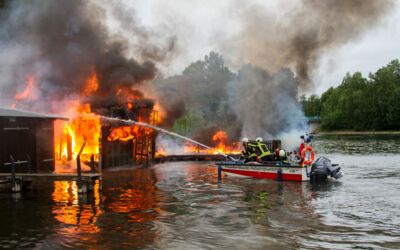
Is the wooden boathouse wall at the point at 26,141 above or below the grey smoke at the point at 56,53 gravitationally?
below

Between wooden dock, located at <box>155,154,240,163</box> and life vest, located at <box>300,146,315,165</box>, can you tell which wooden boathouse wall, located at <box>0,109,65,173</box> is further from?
wooden dock, located at <box>155,154,240,163</box>

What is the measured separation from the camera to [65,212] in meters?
17.4

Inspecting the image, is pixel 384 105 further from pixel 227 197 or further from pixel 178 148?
pixel 227 197

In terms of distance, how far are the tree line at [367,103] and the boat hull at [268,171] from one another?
9243cm

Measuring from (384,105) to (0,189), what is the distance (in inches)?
4152

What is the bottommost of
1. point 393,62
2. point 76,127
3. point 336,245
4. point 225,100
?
point 336,245

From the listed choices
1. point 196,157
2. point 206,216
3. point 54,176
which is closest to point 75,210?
point 54,176

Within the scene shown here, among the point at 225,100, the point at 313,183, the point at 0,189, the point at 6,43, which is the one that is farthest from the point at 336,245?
→ the point at 225,100

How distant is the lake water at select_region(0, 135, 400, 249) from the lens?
13406 millimetres

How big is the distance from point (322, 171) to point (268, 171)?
9.96ft

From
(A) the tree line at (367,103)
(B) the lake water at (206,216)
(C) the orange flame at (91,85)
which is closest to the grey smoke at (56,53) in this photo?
(C) the orange flame at (91,85)

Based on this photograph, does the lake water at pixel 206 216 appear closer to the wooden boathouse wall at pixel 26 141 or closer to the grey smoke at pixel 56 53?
the wooden boathouse wall at pixel 26 141

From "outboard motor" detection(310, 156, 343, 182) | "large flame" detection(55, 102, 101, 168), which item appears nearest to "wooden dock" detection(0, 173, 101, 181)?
"large flame" detection(55, 102, 101, 168)

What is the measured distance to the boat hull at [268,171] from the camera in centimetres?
2598
